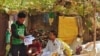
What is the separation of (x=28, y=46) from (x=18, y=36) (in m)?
1.12

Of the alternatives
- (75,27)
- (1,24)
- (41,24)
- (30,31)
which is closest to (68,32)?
(75,27)

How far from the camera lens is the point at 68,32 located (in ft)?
36.0

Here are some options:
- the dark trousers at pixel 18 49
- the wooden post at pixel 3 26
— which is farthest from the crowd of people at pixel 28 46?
the wooden post at pixel 3 26

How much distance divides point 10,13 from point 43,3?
4.63 ft

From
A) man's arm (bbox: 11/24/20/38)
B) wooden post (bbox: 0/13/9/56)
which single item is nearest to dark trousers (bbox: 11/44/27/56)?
man's arm (bbox: 11/24/20/38)

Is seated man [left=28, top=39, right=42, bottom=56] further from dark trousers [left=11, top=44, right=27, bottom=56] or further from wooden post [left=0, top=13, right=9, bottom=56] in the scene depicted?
wooden post [left=0, top=13, right=9, bottom=56]

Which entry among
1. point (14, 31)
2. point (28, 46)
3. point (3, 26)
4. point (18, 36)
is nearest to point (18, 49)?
point (18, 36)

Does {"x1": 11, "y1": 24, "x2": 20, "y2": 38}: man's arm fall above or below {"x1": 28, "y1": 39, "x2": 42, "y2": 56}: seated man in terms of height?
above

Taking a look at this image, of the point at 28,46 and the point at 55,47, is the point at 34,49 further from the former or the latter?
the point at 55,47

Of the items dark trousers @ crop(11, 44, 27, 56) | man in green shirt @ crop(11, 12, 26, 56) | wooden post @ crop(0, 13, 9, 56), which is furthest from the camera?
wooden post @ crop(0, 13, 9, 56)

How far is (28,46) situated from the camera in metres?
7.89

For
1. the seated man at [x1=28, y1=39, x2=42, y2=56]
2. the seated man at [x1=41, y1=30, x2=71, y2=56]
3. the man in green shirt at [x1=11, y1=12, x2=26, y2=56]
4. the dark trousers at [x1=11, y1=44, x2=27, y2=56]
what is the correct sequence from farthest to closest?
the seated man at [x1=28, y1=39, x2=42, y2=56] → the seated man at [x1=41, y1=30, x2=71, y2=56] → the dark trousers at [x1=11, y1=44, x2=27, y2=56] → the man in green shirt at [x1=11, y1=12, x2=26, y2=56]

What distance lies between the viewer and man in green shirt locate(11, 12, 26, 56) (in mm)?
6730

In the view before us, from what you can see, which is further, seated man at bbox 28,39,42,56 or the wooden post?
the wooden post
